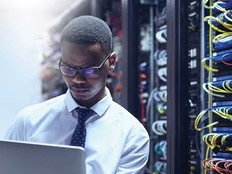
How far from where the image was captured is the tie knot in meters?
1.39

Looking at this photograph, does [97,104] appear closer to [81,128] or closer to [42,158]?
[81,128]

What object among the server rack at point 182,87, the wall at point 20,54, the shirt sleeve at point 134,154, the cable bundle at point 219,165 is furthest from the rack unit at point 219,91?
the wall at point 20,54

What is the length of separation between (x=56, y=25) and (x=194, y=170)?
3182 mm

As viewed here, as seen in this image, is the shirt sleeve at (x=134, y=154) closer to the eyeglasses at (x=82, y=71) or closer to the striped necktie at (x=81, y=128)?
the striped necktie at (x=81, y=128)

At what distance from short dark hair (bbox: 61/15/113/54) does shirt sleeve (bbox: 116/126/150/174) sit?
32 centimetres

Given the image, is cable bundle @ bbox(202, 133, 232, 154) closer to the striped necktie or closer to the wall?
the striped necktie

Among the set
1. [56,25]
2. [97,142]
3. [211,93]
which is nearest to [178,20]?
[211,93]

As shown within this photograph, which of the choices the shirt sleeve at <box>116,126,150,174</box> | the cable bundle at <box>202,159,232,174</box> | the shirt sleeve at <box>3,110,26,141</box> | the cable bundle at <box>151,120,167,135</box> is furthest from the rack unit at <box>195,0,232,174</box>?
the shirt sleeve at <box>3,110,26,141</box>

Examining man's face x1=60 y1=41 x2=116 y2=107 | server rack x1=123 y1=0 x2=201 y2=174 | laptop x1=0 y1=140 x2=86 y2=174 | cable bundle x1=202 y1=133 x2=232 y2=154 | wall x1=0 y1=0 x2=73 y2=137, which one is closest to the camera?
laptop x1=0 y1=140 x2=86 y2=174

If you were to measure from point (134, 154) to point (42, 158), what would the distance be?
462 mm

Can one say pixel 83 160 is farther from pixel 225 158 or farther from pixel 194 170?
pixel 194 170

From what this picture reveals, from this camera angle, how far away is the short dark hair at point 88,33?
1.28 metres

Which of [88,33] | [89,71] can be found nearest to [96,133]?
[89,71]

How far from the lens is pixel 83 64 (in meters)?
1.29
